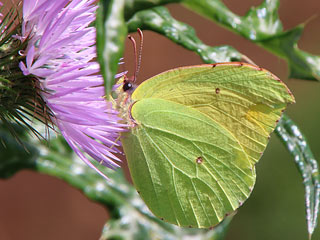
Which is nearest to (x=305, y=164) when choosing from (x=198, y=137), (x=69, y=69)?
(x=198, y=137)

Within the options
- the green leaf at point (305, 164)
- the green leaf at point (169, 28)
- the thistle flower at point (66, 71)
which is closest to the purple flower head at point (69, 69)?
the thistle flower at point (66, 71)

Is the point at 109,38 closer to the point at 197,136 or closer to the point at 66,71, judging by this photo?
the point at 66,71

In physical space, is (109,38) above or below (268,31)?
above

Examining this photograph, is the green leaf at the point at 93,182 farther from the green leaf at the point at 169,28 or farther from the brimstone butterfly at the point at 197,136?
the green leaf at the point at 169,28

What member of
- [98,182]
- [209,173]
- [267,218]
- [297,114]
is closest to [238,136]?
[209,173]

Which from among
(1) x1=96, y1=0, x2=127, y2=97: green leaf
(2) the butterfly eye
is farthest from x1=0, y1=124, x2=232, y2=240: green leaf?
(1) x1=96, y1=0, x2=127, y2=97: green leaf

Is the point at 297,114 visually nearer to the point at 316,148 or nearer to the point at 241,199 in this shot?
the point at 316,148
